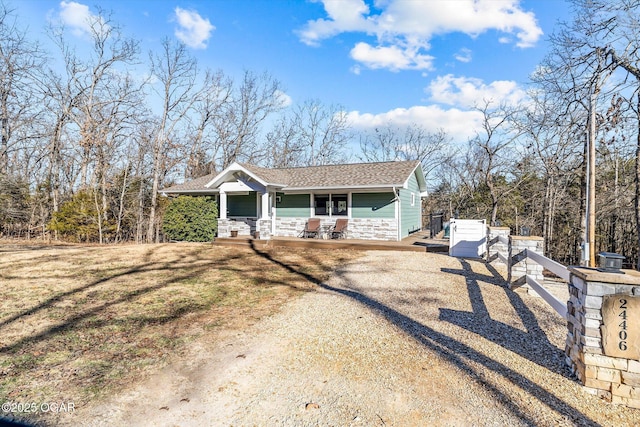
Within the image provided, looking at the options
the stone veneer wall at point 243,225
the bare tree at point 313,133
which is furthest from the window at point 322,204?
the bare tree at point 313,133

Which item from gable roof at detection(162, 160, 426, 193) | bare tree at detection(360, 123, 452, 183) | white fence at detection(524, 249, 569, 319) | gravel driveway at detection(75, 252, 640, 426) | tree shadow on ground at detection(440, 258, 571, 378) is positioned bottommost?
gravel driveway at detection(75, 252, 640, 426)

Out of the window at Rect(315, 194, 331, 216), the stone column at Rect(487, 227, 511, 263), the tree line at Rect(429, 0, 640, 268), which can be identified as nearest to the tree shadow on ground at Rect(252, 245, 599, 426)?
the stone column at Rect(487, 227, 511, 263)

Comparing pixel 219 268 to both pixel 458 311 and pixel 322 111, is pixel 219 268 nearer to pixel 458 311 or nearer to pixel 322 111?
pixel 458 311

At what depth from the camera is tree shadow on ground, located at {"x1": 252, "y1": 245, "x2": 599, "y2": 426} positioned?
261cm

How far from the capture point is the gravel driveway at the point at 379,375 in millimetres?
2547

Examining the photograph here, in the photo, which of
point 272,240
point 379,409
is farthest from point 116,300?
point 272,240

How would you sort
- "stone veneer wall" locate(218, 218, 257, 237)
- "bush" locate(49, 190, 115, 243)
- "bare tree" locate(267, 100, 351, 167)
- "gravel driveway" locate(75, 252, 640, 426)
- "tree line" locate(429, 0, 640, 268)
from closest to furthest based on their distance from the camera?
"gravel driveway" locate(75, 252, 640, 426) → "tree line" locate(429, 0, 640, 268) → "stone veneer wall" locate(218, 218, 257, 237) → "bush" locate(49, 190, 115, 243) → "bare tree" locate(267, 100, 351, 167)

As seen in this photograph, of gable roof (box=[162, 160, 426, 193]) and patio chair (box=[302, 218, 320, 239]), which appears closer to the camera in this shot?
gable roof (box=[162, 160, 426, 193])

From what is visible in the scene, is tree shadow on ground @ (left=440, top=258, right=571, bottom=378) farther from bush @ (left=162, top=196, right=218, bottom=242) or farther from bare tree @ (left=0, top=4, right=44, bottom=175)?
bare tree @ (left=0, top=4, right=44, bottom=175)

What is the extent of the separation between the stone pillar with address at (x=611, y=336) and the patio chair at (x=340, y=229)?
33.3ft

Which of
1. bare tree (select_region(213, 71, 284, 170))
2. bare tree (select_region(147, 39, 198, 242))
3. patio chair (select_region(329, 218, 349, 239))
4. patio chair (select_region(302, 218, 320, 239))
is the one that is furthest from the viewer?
bare tree (select_region(213, 71, 284, 170))

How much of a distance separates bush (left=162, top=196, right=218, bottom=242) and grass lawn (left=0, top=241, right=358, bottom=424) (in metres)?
4.19

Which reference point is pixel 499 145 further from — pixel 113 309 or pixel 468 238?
pixel 113 309

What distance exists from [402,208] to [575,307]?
392 inches
